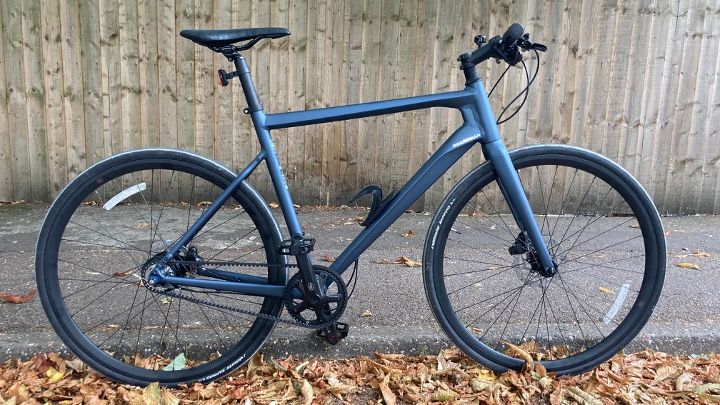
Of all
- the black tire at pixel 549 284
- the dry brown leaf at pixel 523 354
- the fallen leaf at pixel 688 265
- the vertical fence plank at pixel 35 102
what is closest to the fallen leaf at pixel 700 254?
the fallen leaf at pixel 688 265

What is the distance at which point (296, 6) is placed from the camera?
4.48 m

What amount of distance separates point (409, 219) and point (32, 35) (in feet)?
11.1

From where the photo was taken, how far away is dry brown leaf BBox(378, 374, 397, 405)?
2221 mm

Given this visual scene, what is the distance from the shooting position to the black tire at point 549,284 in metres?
2.29

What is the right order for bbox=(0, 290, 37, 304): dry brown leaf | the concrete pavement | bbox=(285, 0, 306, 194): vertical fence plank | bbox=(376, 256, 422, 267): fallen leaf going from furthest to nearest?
bbox=(285, 0, 306, 194): vertical fence plank → bbox=(376, 256, 422, 267): fallen leaf → bbox=(0, 290, 37, 304): dry brown leaf → the concrete pavement

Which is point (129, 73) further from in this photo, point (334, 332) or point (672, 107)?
point (672, 107)

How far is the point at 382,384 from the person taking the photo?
7.58 feet

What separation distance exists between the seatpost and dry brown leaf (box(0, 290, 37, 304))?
1672 millimetres

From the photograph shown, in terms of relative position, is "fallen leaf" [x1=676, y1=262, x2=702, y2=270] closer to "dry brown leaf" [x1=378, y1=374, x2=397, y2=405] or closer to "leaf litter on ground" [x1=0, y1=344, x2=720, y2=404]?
"leaf litter on ground" [x1=0, y1=344, x2=720, y2=404]

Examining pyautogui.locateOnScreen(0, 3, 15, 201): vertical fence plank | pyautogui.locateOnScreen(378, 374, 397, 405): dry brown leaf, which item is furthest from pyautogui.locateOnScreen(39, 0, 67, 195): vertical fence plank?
pyautogui.locateOnScreen(378, 374, 397, 405): dry brown leaf

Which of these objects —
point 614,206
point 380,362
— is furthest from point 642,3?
point 380,362

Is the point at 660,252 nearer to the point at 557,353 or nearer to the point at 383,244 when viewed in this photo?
the point at 557,353

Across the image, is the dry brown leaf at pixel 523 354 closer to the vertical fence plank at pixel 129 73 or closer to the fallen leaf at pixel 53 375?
the fallen leaf at pixel 53 375

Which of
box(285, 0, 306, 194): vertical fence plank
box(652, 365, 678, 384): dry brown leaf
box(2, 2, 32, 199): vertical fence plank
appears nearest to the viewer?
box(652, 365, 678, 384): dry brown leaf
